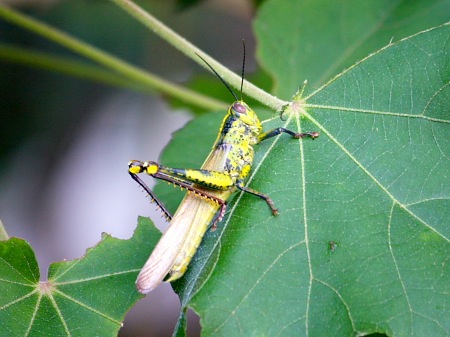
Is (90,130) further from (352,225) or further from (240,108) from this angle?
(352,225)

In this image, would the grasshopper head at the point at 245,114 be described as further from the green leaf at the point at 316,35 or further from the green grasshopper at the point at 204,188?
the green leaf at the point at 316,35

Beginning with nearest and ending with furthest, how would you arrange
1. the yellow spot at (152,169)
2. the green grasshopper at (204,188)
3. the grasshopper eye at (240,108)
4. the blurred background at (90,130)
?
the green grasshopper at (204,188) < the yellow spot at (152,169) < the grasshopper eye at (240,108) < the blurred background at (90,130)

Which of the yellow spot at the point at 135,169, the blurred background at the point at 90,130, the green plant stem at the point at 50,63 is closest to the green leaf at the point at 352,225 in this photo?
the yellow spot at the point at 135,169

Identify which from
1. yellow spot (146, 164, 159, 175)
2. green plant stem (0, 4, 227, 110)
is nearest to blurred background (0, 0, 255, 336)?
green plant stem (0, 4, 227, 110)

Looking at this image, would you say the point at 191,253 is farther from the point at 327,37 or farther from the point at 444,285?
the point at 327,37

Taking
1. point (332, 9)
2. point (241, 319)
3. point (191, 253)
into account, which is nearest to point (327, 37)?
point (332, 9)

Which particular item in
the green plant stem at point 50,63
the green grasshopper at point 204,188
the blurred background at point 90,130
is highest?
the blurred background at point 90,130

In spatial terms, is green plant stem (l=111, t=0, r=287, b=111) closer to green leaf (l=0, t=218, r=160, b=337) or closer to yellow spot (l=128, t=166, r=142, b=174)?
yellow spot (l=128, t=166, r=142, b=174)
